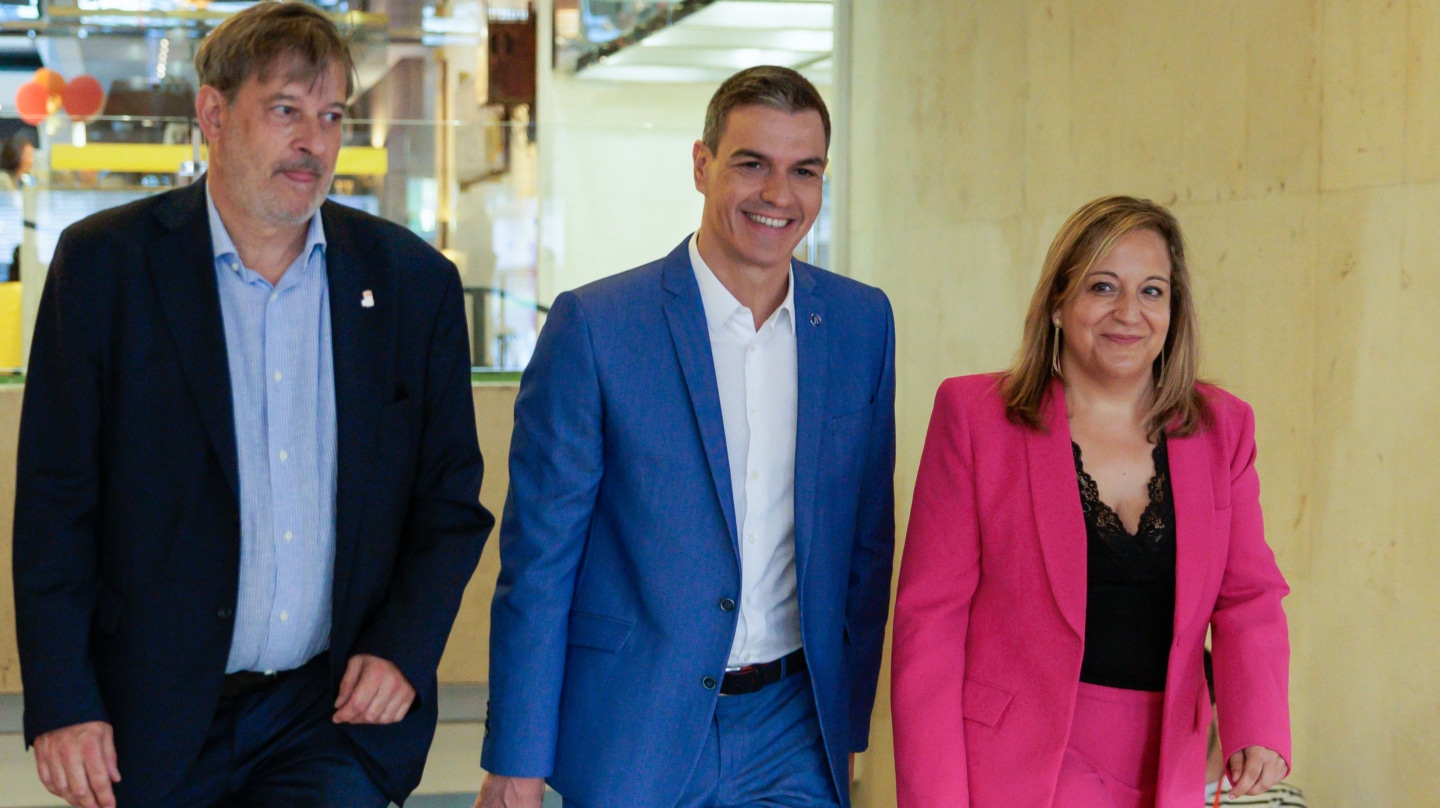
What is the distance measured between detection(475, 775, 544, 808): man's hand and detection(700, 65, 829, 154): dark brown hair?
45.3 inches

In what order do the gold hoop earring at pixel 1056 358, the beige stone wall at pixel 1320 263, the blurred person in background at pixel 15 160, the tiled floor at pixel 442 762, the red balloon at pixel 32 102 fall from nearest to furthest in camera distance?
the gold hoop earring at pixel 1056 358 < the beige stone wall at pixel 1320 263 < the tiled floor at pixel 442 762 < the blurred person in background at pixel 15 160 < the red balloon at pixel 32 102

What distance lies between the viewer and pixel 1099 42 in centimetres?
435

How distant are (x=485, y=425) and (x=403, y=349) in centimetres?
427

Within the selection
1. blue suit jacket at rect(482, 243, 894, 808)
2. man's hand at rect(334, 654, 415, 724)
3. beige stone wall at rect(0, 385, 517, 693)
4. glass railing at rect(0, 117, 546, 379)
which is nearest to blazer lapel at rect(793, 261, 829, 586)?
blue suit jacket at rect(482, 243, 894, 808)

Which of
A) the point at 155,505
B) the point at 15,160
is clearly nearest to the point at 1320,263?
the point at 155,505

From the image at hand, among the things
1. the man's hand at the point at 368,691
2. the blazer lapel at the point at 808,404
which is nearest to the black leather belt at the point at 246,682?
the man's hand at the point at 368,691

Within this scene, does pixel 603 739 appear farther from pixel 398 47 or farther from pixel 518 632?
pixel 398 47

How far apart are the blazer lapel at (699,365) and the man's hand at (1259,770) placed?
95cm

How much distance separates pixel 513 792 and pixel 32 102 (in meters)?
5.61

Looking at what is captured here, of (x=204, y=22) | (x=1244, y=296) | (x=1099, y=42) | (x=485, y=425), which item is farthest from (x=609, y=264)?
(x=1244, y=296)

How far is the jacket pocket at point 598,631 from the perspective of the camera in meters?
2.47

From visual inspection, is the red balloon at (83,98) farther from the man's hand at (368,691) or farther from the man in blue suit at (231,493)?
the man's hand at (368,691)

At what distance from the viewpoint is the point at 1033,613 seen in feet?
8.23

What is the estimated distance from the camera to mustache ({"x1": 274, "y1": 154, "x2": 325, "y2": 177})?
7.85ft
